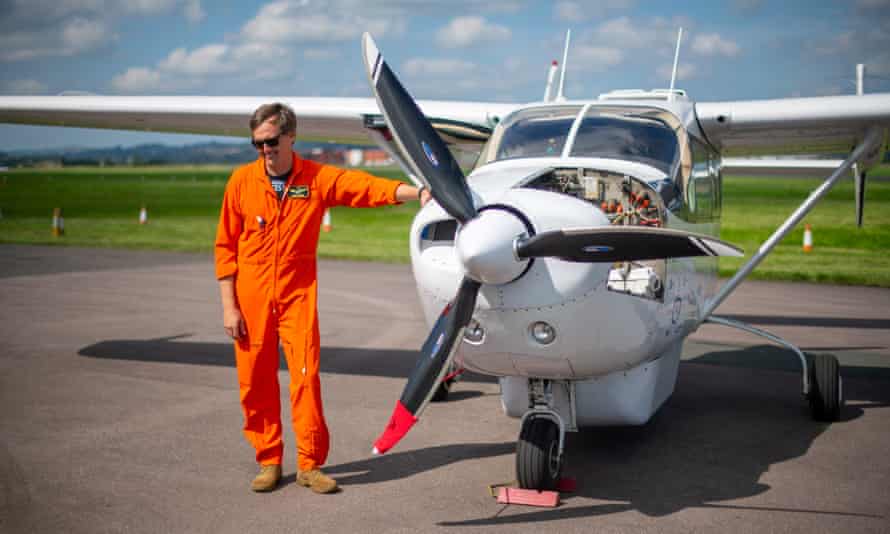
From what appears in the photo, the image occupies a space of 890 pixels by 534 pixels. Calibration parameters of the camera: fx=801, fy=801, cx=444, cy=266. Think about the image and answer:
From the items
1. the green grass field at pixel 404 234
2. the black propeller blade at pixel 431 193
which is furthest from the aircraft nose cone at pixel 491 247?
the green grass field at pixel 404 234

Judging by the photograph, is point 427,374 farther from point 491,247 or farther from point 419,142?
point 419,142

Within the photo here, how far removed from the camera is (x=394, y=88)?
445cm

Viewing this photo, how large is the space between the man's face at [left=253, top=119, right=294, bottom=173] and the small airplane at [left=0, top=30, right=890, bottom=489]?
0.68 meters

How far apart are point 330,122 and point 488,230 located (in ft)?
18.7

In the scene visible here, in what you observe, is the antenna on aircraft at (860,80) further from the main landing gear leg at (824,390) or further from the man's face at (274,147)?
the man's face at (274,147)

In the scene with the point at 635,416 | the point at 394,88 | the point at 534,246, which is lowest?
the point at 635,416

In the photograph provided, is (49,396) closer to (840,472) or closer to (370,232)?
(840,472)

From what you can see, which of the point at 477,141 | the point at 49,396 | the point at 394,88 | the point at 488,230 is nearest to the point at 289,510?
the point at 488,230

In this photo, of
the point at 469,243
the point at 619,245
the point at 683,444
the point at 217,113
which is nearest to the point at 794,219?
the point at 683,444

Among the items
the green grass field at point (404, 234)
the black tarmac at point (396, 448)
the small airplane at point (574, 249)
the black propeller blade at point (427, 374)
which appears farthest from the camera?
the green grass field at point (404, 234)

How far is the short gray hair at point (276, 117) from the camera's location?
15.4 ft

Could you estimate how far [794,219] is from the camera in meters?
6.68

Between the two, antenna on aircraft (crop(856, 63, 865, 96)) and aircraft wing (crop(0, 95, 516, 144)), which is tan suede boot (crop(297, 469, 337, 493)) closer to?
aircraft wing (crop(0, 95, 516, 144))

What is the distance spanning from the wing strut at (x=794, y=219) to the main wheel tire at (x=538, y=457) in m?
2.29
